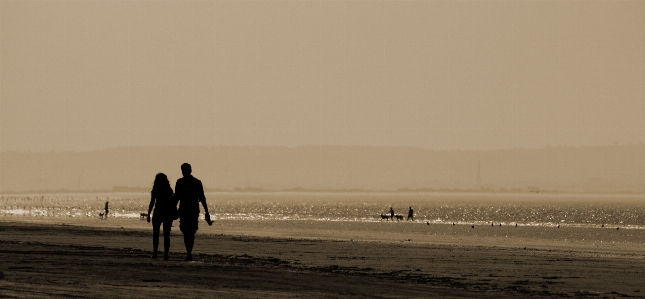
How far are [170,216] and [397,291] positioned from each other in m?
6.87

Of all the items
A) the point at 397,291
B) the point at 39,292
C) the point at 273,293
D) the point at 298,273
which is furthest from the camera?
the point at 298,273

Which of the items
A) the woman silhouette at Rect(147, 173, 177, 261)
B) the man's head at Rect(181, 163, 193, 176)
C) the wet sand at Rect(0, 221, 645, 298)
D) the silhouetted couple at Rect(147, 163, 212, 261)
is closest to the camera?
the wet sand at Rect(0, 221, 645, 298)

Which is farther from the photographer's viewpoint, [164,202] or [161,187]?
[164,202]

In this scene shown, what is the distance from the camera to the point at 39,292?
12.7m

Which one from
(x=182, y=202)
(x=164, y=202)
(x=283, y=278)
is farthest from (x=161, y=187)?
(x=283, y=278)

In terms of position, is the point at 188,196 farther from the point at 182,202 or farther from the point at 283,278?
the point at 283,278

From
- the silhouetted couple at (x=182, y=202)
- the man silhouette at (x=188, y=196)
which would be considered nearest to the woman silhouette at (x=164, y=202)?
the silhouetted couple at (x=182, y=202)

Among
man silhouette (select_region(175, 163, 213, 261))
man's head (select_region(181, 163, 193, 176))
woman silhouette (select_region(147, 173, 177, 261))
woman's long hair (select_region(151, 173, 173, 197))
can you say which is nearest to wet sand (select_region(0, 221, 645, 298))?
woman silhouette (select_region(147, 173, 177, 261))

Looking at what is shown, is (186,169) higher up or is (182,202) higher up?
(186,169)

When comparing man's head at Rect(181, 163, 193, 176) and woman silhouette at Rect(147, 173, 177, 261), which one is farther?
woman silhouette at Rect(147, 173, 177, 261)

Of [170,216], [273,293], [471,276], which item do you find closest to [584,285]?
[471,276]

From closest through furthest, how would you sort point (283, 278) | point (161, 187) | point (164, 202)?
point (283, 278) → point (161, 187) → point (164, 202)

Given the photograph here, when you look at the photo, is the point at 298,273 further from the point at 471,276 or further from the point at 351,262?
the point at 351,262

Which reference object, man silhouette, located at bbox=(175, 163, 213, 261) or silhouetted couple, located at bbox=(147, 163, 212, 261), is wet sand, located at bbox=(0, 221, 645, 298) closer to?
silhouetted couple, located at bbox=(147, 163, 212, 261)
